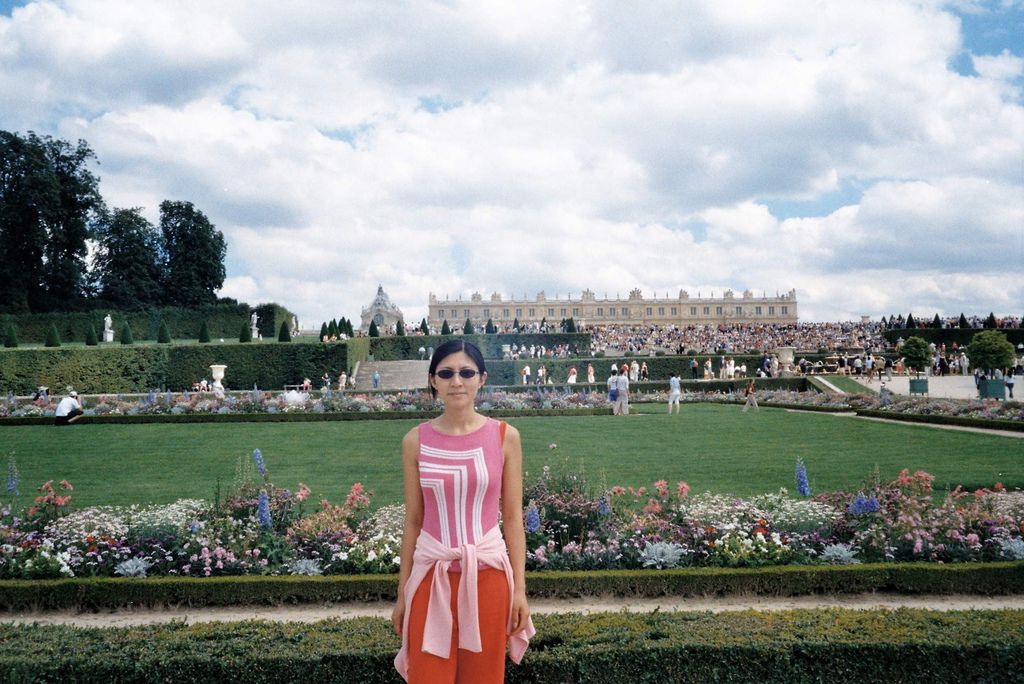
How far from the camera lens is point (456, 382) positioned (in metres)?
2.72

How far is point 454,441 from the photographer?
2.66 meters

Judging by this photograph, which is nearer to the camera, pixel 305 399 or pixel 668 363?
pixel 305 399

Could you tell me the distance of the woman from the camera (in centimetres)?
257

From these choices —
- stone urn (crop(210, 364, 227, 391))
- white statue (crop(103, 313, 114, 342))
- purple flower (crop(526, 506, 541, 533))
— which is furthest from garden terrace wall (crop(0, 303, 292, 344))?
purple flower (crop(526, 506, 541, 533))

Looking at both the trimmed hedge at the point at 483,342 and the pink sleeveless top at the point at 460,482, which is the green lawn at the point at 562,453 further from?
the trimmed hedge at the point at 483,342

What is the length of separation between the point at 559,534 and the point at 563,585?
0.57 m

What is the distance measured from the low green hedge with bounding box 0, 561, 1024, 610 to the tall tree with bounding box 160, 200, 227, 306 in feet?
151

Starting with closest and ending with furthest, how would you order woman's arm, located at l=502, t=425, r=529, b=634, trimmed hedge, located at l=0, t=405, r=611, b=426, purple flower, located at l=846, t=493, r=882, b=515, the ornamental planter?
woman's arm, located at l=502, t=425, r=529, b=634, purple flower, located at l=846, t=493, r=882, b=515, trimmed hedge, located at l=0, t=405, r=611, b=426, the ornamental planter

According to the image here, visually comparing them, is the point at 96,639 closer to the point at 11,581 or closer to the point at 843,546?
the point at 11,581

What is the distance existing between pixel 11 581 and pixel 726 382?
22.1 m

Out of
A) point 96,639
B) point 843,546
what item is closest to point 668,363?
point 843,546

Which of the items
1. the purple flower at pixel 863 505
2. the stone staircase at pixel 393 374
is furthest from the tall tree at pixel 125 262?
the purple flower at pixel 863 505

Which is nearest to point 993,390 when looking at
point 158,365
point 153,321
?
point 158,365

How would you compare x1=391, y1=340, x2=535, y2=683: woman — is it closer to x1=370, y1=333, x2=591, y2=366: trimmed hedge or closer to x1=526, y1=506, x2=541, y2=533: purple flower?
x1=526, y1=506, x2=541, y2=533: purple flower
